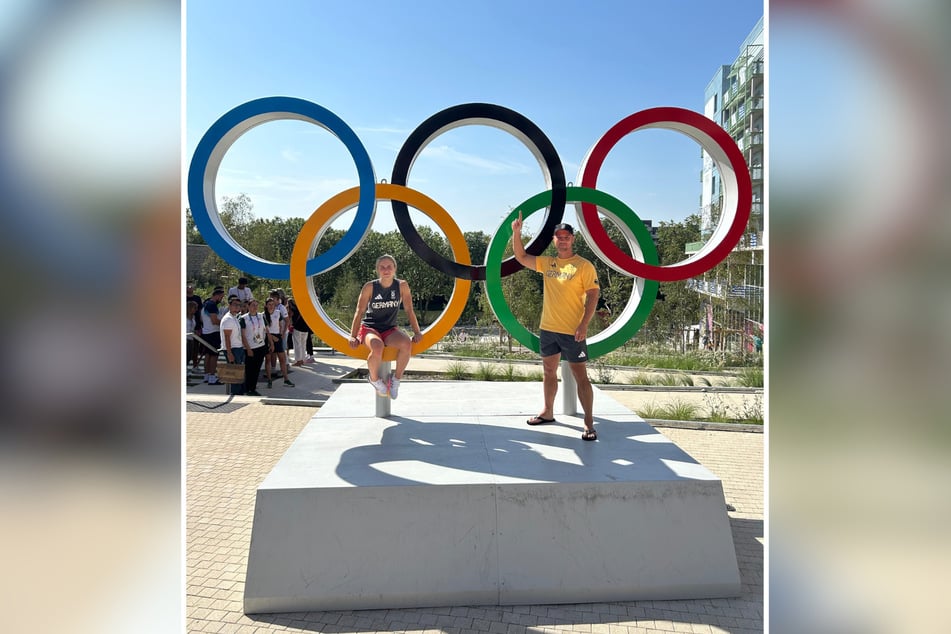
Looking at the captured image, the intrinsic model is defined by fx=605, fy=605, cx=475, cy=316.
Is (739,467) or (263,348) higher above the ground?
(263,348)

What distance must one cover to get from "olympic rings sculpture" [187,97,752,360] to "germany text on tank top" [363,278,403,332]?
0.89 feet

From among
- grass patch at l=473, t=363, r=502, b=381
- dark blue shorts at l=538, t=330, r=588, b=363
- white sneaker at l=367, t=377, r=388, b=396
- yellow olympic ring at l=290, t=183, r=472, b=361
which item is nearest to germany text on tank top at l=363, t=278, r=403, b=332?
yellow olympic ring at l=290, t=183, r=472, b=361

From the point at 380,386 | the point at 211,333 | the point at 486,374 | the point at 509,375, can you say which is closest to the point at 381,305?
the point at 380,386

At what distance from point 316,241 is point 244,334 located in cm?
557

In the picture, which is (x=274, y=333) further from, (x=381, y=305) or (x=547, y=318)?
(x=547, y=318)

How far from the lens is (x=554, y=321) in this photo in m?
5.31

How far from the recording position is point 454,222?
5844 mm

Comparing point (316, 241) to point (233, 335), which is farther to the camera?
point (233, 335)

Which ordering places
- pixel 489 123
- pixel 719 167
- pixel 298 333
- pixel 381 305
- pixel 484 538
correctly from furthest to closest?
pixel 298 333, pixel 489 123, pixel 719 167, pixel 381 305, pixel 484 538

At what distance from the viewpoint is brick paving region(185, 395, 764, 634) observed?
11.6 feet
